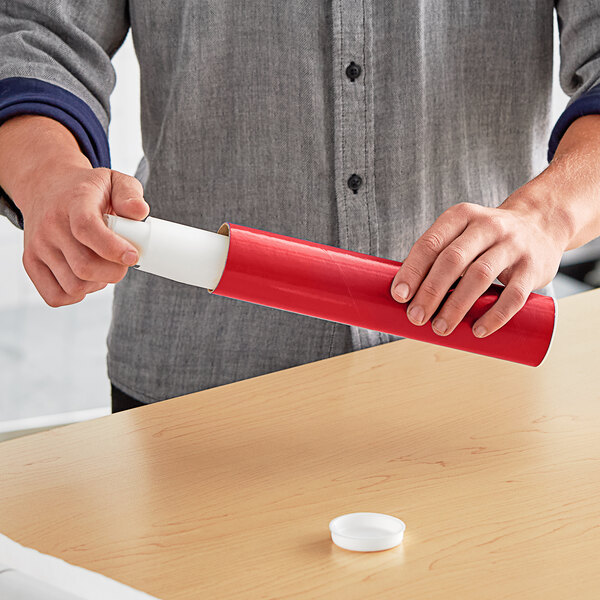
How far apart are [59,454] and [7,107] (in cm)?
36

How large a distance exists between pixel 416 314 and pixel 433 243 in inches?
2.6

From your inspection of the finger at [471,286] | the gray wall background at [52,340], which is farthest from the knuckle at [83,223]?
the gray wall background at [52,340]

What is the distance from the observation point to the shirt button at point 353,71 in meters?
1.00

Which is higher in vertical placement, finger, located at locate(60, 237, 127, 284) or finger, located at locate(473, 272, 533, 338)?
finger, located at locate(60, 237, 127, 284)

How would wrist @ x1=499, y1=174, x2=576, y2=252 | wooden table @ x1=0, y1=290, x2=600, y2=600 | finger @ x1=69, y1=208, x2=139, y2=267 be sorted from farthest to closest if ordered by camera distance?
wrist @ x1=499, y1=174, x2=576, y2=252
finger @ x1=69, y1=208, x2=139, y2=267
wooden table @ x1=0, y1=290, x2=600, y2=600

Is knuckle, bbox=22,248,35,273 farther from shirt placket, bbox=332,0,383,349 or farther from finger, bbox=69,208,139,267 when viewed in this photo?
shirt placket, bbox=332,0,383,349

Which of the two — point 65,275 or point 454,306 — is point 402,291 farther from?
point 65,275

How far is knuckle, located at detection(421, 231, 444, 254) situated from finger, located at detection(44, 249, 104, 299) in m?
0.29

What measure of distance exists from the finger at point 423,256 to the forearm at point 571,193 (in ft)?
0.30

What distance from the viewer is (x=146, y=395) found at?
109 cm

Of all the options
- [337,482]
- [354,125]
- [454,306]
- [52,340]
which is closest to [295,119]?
[354,125]

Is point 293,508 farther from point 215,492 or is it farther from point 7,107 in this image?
point 7,107

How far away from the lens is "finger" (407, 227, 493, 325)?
2.38 feet

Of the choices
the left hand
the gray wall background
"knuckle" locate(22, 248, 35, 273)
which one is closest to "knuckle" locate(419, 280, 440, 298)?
the left hand
